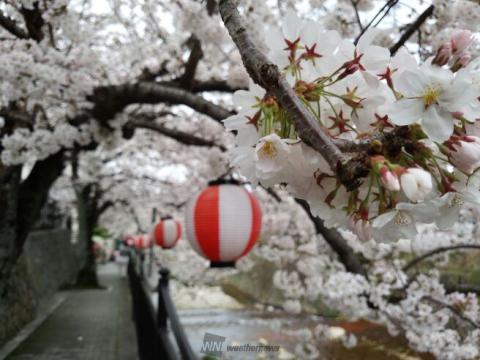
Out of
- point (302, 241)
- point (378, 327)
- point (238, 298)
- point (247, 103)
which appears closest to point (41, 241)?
point (238, 298)

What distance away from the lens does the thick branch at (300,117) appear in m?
0.67

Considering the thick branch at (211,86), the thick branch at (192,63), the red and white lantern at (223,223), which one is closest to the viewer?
the red and white lantern at (223,223)

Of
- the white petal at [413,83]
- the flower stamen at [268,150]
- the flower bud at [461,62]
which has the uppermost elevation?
the flower bud at [461,62]

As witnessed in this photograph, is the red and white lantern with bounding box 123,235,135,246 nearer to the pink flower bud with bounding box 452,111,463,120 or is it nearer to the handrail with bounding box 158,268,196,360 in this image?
the handrail with bounding box 158,268,196,360

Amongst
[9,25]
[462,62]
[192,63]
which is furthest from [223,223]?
[462,62]

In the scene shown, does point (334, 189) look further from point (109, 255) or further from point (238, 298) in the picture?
point (109, 255)

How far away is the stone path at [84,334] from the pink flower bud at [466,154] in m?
7.44

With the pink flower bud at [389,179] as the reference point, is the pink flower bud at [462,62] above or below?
above

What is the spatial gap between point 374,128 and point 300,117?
0.15 metres

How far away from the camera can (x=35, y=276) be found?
1280 centimetres

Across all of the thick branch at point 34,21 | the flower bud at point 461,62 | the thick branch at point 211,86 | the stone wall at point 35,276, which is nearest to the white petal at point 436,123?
the flower bud at point 461,62

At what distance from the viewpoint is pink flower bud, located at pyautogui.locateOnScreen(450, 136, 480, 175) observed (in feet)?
2.17

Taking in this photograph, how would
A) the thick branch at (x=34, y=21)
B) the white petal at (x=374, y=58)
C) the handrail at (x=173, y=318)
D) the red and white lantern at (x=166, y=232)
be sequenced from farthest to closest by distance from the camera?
1. the red and white lantern at (x=166, y=232)
2. the thick branch at (x=34, y=21)
3. the handrail at (x=173, y=318)
4. the white petal at (x=374, y=58)

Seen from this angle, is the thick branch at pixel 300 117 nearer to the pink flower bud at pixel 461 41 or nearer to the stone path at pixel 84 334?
the pink flower bud at pixel 461 41
